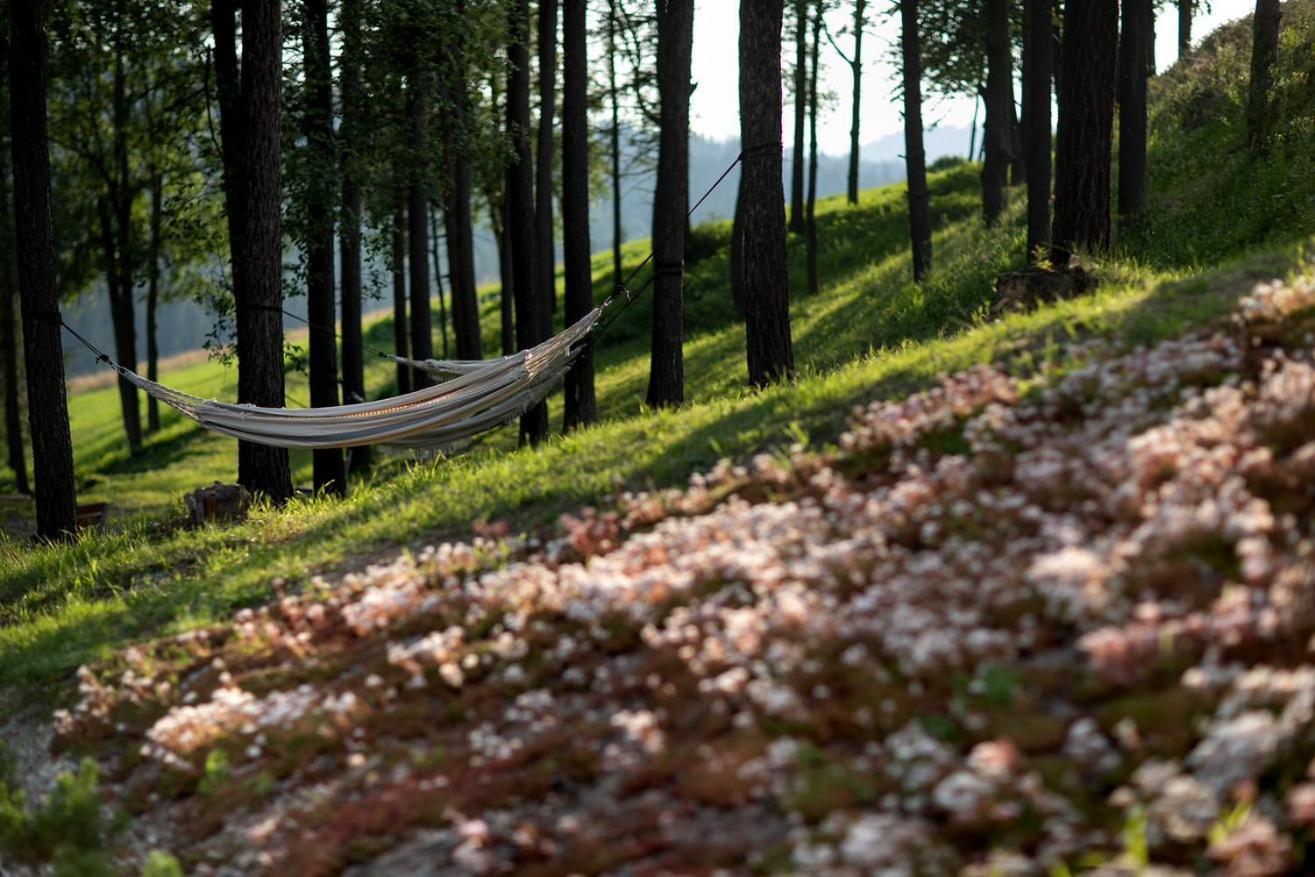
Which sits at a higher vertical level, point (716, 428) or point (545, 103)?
point (545, 103)

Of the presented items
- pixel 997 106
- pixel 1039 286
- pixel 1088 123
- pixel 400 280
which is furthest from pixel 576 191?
pixel 997 106

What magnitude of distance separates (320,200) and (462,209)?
5165 mm

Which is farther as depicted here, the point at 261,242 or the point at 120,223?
the point at 120,223

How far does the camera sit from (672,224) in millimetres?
14594

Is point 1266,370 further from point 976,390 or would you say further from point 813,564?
point 813,564

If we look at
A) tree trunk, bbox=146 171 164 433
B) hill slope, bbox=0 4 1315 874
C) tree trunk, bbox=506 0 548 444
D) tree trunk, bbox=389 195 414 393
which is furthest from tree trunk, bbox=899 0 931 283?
tree trunk, bbox=146 171 164 433

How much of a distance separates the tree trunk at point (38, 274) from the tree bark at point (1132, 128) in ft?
43.2

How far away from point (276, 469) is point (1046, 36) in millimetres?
12168

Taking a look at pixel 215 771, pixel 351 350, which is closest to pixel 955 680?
pixel 215 771

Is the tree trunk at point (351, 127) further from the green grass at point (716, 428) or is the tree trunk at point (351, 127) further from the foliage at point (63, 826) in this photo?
the foliage at point (63, 826)

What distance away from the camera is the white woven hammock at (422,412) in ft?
37.2

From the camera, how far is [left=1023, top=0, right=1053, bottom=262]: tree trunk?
1755 cm

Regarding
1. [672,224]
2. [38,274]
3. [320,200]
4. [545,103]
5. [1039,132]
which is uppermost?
[545,103]

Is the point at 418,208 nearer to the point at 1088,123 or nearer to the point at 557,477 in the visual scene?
the point at 1088,123
